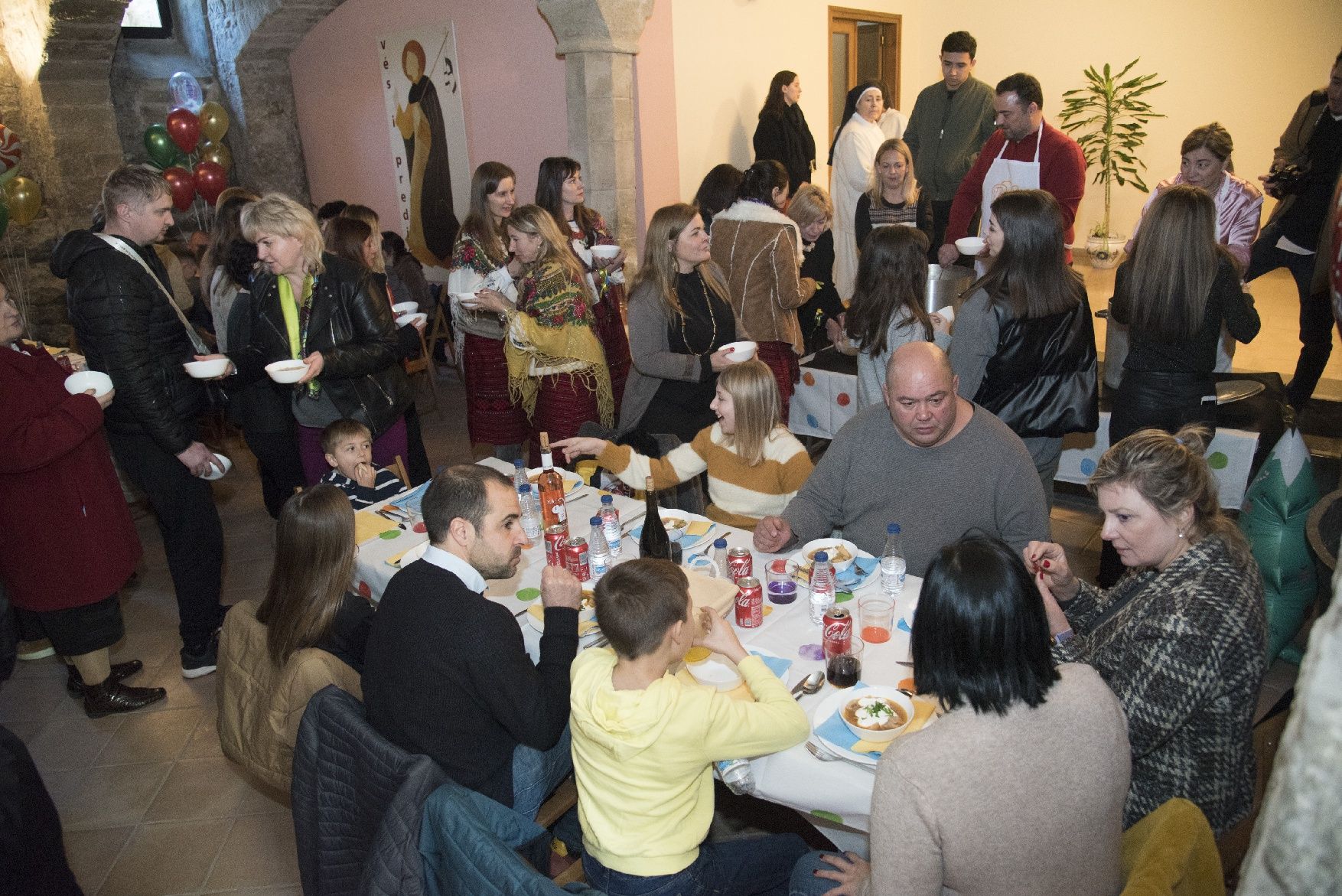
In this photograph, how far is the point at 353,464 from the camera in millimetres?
3639

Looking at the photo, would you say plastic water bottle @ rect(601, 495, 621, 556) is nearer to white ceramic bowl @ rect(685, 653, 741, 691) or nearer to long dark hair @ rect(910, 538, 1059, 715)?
white ceramic bowl @ rect(685, 653, 741, 691)

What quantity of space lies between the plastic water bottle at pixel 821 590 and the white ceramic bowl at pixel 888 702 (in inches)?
13.9

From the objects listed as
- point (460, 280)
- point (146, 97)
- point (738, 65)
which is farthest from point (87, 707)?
point (146, 97)

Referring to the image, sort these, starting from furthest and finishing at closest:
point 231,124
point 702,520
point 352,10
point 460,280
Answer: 1. point 231,124
2. point 352,10
3. point 460,280
4. point 702,520

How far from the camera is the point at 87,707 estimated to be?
12.0ft

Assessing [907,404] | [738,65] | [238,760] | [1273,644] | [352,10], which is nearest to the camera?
[238,760]

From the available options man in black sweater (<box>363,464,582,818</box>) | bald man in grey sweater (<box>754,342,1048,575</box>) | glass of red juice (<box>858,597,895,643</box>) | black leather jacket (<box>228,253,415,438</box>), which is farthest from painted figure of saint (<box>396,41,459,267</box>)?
glass of red juice (<box>858,597,895,643</box>)

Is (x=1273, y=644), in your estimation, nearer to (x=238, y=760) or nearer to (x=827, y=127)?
(x=238, y=760)

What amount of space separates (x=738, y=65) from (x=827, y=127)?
1.54m

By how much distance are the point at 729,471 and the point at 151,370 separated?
2143 millimetres

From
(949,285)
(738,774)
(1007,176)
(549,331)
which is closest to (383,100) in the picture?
(549,331)

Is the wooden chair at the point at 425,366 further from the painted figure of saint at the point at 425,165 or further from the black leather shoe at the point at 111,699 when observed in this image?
the black leather shoe at the point at 111,699

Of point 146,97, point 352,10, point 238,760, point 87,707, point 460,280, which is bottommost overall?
point 87,707

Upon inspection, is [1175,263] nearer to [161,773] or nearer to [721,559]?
[721,559]
